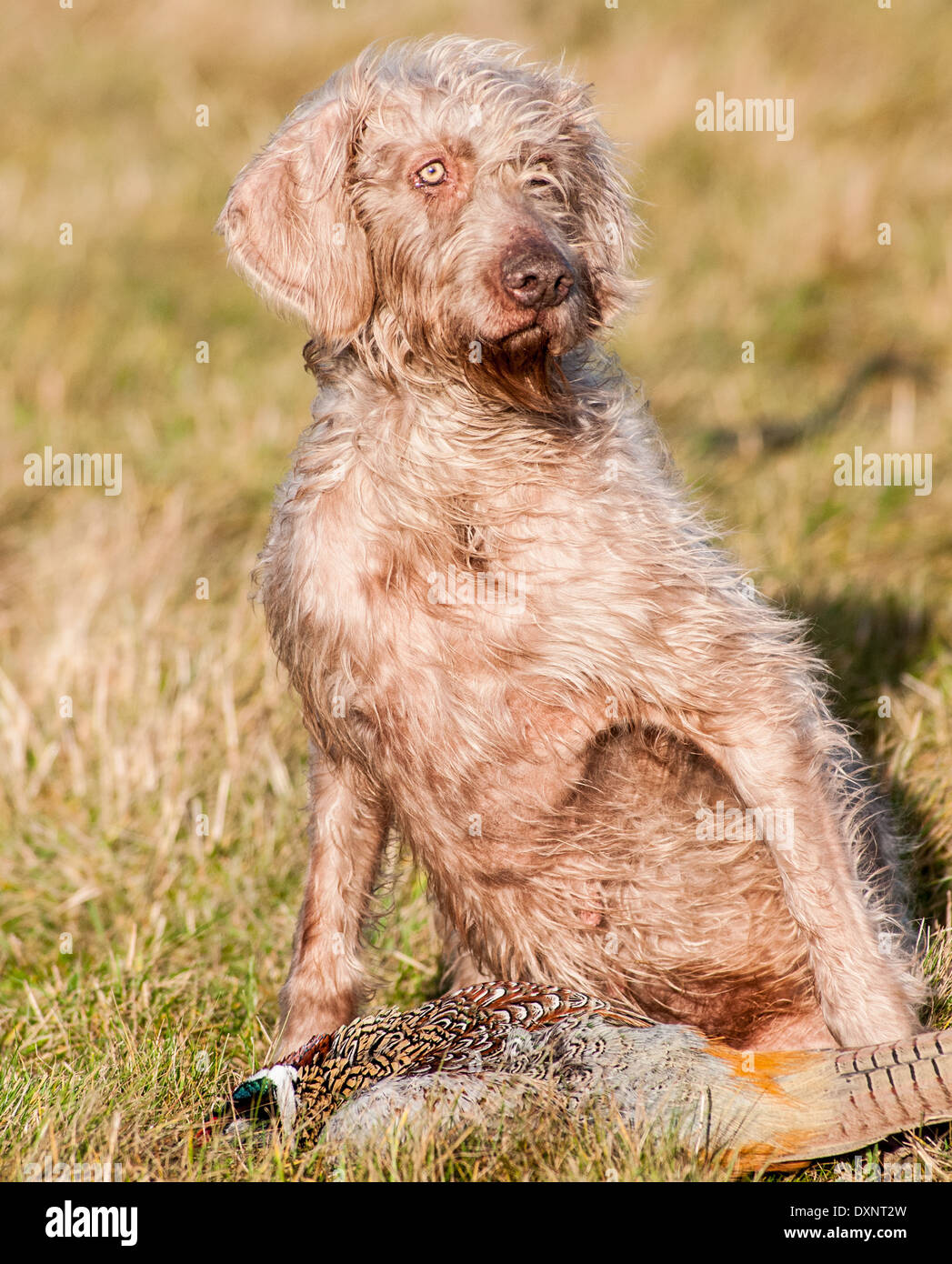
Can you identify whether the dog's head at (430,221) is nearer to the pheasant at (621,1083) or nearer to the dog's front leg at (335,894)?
the dog's front leg at (335,894)

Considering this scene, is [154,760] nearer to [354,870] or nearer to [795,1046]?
[354,870]

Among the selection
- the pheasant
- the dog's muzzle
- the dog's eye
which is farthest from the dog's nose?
the pheasant

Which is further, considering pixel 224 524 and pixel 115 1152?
pixel 224 524

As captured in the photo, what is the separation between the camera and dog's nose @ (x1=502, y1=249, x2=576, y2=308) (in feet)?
10.1

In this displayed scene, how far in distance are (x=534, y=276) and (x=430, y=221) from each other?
31 centimetres

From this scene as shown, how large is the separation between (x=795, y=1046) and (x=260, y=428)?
453 centimetres

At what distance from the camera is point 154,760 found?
4.91m

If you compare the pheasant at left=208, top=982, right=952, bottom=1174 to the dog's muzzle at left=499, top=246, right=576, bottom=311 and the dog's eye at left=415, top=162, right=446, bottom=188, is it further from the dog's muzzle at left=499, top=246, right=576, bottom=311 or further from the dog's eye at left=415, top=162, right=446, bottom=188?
the dog's eye at left=415, top=162, right=446, bottom=188

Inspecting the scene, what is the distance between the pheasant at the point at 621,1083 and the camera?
2.78 m

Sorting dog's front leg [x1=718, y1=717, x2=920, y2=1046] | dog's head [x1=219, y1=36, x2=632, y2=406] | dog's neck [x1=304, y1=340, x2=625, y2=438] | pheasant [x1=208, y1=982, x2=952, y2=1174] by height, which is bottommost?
pheasant [x1=208, y1=982, x2=952, y2=1174]

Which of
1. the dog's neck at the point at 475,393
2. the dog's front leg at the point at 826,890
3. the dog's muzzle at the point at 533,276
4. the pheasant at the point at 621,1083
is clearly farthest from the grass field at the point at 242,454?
the dog's muzzle at the point at 533,276

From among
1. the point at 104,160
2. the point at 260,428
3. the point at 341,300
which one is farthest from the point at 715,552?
the point at 104,160

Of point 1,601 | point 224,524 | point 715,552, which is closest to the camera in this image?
point 715,552

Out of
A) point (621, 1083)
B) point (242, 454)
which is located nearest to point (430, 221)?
point (621, 1083)
